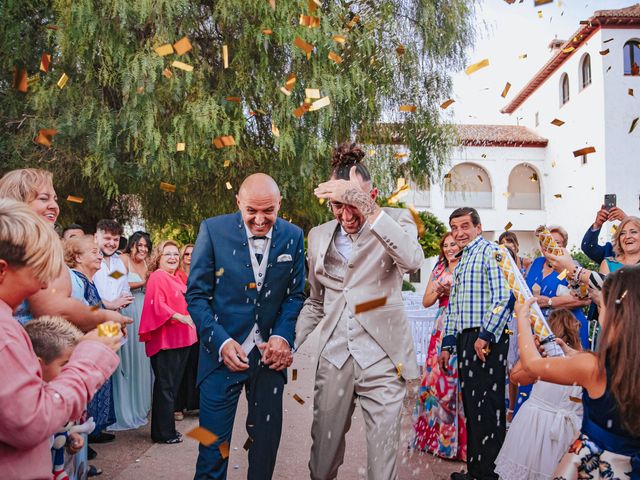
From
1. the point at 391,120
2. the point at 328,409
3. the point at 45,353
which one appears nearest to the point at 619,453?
the point at 328,409

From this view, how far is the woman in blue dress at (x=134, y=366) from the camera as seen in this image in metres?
6.45

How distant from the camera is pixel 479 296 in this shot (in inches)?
185

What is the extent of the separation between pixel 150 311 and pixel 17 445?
442 centimetres

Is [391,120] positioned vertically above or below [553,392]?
above

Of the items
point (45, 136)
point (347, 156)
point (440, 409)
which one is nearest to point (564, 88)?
point (45, 136)

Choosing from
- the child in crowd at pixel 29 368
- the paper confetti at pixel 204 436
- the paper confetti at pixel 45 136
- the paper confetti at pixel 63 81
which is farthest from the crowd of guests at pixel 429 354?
the paper confetti at pixel 63 81

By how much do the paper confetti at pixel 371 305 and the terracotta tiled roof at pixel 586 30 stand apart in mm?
22382

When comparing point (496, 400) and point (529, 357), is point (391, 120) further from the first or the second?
point (529, 357)

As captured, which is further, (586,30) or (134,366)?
(586,30)

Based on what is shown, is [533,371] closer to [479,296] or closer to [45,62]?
[479,296]

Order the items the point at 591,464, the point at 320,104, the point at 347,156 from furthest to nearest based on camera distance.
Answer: the point at 320,104 → the point at 347,156 → the point at 591,464

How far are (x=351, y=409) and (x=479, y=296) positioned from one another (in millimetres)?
1547

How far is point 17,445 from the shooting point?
1967mm

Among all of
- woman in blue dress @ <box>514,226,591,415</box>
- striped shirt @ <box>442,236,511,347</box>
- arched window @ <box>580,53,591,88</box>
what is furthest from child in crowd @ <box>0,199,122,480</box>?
arched window @ <box>580,53,591,88</box>
